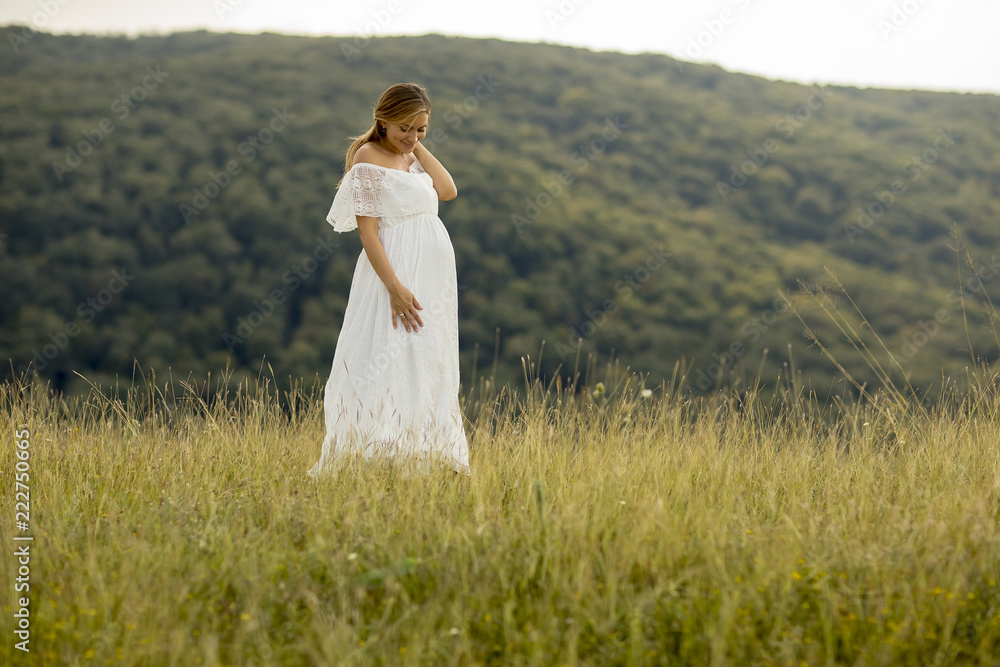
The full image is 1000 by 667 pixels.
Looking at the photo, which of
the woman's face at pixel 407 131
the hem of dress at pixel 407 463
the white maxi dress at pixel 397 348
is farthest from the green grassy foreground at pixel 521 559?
the woman's face at pixel 407 131

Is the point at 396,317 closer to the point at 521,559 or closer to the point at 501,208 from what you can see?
the point at 521,559

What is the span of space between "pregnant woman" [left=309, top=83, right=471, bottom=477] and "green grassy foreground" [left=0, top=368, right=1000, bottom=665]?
0.19m

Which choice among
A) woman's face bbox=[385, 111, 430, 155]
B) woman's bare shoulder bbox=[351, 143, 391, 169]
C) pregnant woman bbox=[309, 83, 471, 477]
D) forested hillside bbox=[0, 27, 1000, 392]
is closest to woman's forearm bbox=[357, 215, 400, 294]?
pregnant woman bbox=[309, 83, 471, 477]

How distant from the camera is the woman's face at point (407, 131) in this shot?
10.2ft

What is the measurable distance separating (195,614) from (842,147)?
223 feet

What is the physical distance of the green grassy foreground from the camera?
1.84m

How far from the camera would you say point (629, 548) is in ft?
7.00

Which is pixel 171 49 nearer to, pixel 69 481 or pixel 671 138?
pixel 671 138

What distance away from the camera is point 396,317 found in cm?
305

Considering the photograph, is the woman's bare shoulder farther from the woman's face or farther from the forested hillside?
the forested hillside

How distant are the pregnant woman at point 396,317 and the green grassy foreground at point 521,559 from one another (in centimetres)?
19

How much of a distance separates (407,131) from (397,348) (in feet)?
3.09

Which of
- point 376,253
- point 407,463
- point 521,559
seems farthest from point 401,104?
point 521,559

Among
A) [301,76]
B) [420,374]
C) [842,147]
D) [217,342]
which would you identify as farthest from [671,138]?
[420,374]
